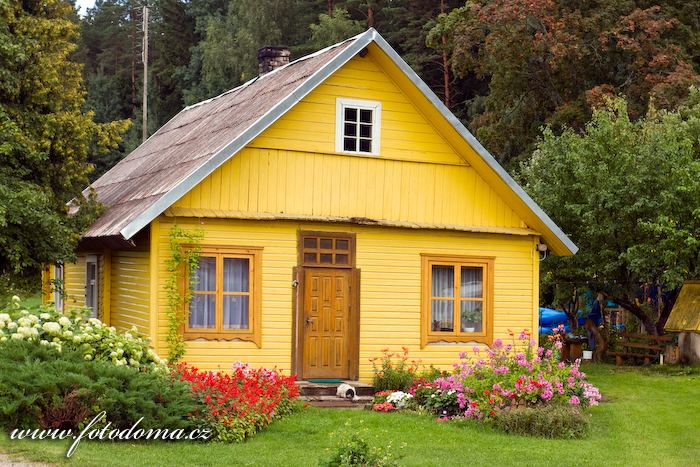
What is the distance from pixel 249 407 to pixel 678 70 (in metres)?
23.8

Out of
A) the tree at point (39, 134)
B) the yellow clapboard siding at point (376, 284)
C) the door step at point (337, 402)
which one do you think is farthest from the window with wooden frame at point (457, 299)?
the tree at point (39, 134)

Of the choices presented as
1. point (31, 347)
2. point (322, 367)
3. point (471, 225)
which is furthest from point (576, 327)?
point (31, 347)

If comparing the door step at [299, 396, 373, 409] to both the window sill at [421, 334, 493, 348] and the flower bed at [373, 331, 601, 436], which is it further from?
the window sill at [421, 334, 493, 348]

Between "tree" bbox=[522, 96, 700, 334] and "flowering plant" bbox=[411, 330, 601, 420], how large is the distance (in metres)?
6.92

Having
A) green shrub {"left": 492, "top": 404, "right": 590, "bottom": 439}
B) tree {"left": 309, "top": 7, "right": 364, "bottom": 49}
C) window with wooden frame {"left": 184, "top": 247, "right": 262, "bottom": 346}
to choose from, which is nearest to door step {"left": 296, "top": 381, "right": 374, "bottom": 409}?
window with wooden frame {"left": 184, "top": 247, "right": 262, "bottom": 346}

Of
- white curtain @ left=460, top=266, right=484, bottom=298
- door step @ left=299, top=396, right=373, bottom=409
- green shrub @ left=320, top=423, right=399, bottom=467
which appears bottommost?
door step @ left=299, top=396, right=373, bottom=409

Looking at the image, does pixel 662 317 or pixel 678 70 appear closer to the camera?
pixel 662 317

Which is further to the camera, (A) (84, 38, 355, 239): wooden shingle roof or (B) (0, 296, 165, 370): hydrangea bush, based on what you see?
(A) (84, 38, 355, 239): wooden shingle roof

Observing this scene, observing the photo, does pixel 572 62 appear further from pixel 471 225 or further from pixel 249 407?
pixel 249 407

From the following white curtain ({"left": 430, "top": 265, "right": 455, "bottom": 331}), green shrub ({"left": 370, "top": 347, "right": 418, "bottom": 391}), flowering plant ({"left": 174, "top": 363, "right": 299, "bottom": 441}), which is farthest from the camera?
white curtain ({"left": 430, "top": 265, "right": 455, "bottom": 331})

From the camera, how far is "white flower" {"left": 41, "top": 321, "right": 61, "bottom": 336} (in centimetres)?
1316

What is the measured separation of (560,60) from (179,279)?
21.5m

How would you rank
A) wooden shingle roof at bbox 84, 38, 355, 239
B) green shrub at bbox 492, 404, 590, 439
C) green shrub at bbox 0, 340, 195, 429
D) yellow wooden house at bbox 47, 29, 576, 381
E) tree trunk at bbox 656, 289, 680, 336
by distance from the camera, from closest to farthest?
green shrub at bbox 0, 340, 195, 429
green shrub at bbox 492, 404, 590, 439
yellow wooden house at bbox 47, 29, 576, 381
wooden shingle roof at bbox 84, 38, 355, 239
tree trunk at bbox 656, 289, 680, 336

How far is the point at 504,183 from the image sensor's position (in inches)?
732
